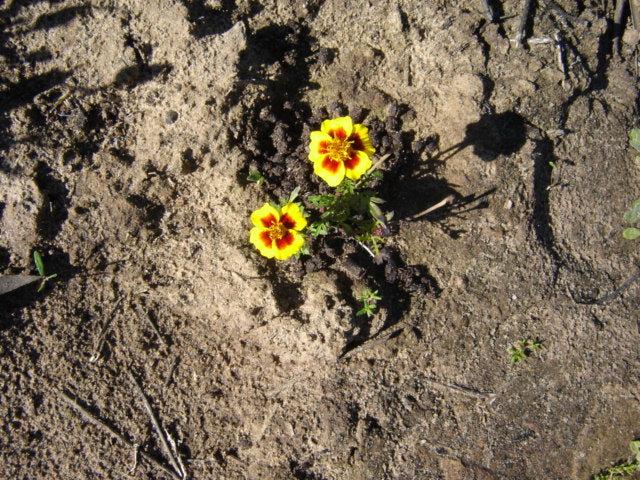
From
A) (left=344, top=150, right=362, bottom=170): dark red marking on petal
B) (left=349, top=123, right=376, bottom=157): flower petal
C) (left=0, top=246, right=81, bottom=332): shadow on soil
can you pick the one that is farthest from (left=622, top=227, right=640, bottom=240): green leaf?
(left=0, top=246, right=81, bottom=332): shadow on soil

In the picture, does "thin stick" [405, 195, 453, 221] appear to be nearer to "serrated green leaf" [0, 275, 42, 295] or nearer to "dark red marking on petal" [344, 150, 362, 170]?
"dark red marking on petal" [344, 150, 362, 170]

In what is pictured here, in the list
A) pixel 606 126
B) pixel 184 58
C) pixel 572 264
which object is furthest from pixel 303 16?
pixel 572 264

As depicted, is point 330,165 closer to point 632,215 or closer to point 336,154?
point 336,154

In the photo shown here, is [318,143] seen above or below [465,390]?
above

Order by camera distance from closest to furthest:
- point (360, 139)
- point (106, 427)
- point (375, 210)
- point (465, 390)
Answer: point (360, 139)
point (375, 210)
point (106, 427)
point (465, 390)

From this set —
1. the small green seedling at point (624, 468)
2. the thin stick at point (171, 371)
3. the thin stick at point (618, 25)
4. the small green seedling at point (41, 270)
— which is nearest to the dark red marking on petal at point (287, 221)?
the thin stick at point (171, 371)

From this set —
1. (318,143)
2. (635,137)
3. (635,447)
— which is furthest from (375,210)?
(635,447)

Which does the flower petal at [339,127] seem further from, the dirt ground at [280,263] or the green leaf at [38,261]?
the green leaf at [38,261]

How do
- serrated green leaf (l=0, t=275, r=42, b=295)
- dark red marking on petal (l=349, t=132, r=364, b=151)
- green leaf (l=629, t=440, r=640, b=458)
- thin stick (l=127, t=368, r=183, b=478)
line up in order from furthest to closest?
green leaf (l=629, t=440, r=640, b=458) < thin stick (l=127, t=368, r=183, b=478) < serrated green leaf (l=0, t=275, r=42, b=295) < dark red marking on petal (l=349, t=132, r=364, b=151)
